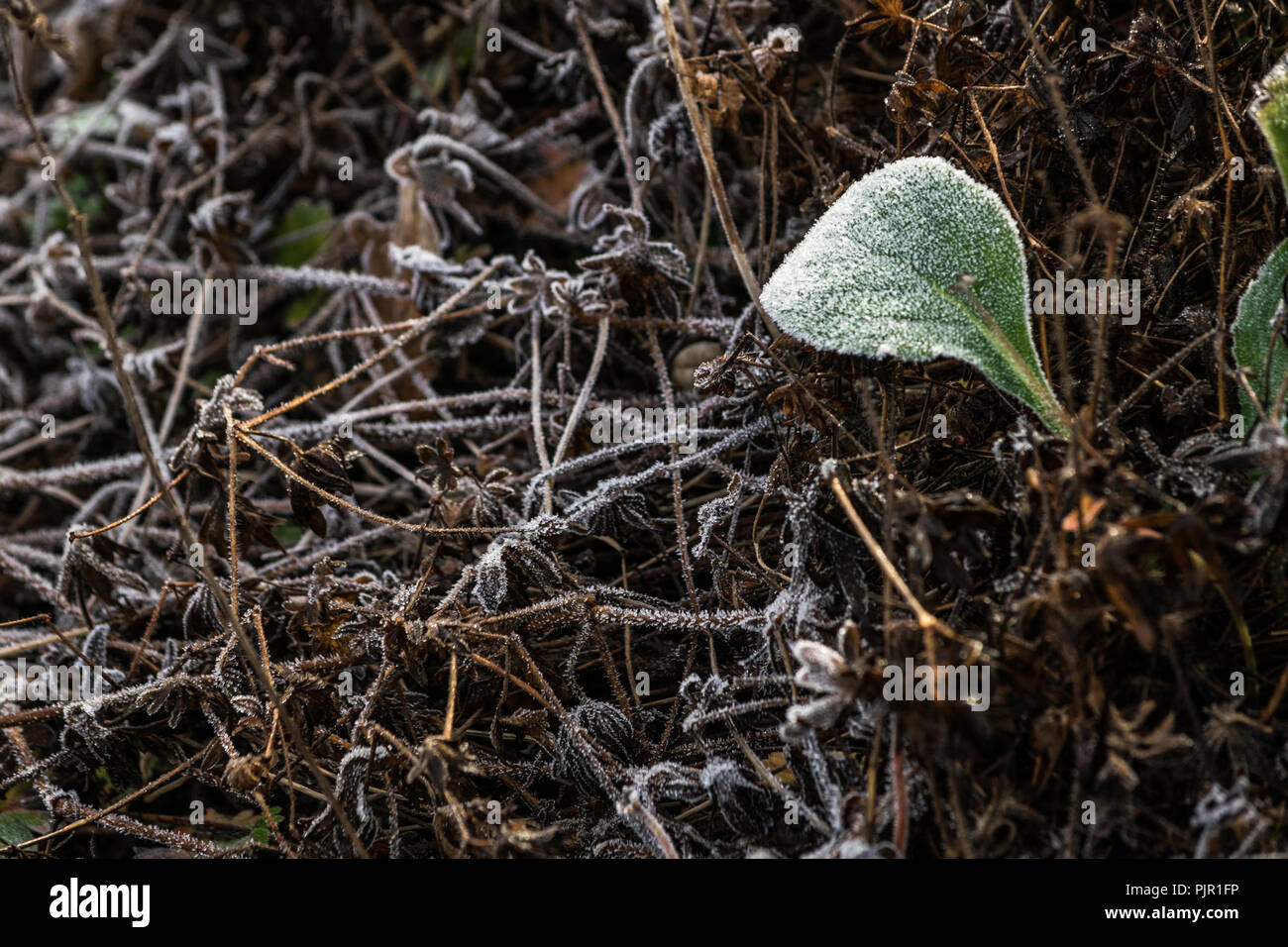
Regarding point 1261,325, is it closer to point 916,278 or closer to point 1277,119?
point 1277,119

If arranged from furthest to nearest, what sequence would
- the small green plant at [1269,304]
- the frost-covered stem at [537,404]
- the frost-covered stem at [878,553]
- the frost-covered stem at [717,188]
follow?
the frost-covered stem at [537,404] → the frost-covered stem at [717,188] → the small green plant at [1269,304] → the frost-covered stem at [878,553]

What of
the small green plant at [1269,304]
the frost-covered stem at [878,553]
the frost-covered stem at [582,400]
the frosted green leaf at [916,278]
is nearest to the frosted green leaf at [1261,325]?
the small green plant at [1269,304]

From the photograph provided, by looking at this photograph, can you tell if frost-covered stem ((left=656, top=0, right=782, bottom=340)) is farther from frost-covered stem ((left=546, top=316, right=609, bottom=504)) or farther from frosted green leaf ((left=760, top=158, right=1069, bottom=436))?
frost-covered stem ((left=546, top=316, right=609, bottom=504))

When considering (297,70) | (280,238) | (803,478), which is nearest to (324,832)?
(803,478)

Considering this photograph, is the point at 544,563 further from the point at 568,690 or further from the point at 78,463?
the point at 78,463

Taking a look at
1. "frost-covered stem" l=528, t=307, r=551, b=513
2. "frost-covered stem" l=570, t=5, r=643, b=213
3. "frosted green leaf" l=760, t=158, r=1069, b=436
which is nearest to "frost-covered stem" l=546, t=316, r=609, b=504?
"frost-covered stem" l=528, t=307, r=551, b=513

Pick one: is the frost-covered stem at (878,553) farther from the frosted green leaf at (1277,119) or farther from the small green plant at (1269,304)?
the frosted green leaf at (1277,119)

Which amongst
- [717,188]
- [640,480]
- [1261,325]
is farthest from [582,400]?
[1261,325]
